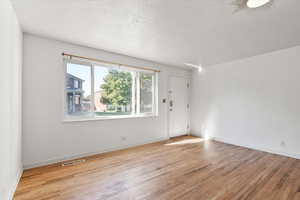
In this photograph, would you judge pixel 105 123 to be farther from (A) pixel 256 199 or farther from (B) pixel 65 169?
(A) pixel 256 199

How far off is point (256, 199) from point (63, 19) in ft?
10.9

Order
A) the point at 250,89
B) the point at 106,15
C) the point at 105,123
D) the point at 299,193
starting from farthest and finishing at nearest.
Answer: the point at 250,89 < the point at 105,123 < the point at 106,15 < the point at 299,193

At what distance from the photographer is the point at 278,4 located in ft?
5.61

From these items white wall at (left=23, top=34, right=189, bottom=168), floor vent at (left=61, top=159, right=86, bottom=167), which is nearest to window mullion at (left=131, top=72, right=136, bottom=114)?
white wall at (left=23, top=34, right=189, bottom=168)

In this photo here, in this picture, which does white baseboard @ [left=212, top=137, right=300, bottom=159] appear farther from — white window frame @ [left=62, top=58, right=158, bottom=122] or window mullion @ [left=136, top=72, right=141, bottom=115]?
window mullion @ [left=136, top=72, right=141, bottom=115]

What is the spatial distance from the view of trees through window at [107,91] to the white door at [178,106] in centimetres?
71

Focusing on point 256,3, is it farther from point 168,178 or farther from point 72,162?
point 72,162

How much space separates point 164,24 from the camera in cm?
217

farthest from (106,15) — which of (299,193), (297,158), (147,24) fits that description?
(297,158)

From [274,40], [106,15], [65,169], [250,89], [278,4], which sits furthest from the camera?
[250,89]

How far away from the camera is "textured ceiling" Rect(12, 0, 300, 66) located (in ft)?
5.76

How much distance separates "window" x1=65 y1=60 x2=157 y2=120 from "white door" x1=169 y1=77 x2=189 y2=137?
2.16ft

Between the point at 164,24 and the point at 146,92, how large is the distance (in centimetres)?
214

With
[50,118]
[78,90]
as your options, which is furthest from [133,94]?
[50,118]
